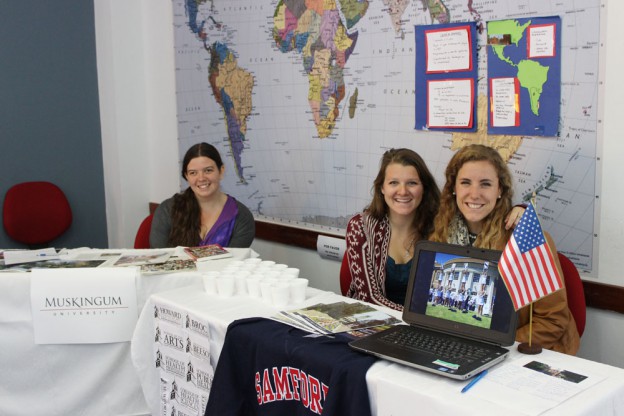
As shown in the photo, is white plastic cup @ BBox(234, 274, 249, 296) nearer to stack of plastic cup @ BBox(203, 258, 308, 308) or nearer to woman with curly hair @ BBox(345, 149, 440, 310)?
stack of plastic cup @ BBox(203, 258, 308, 308)

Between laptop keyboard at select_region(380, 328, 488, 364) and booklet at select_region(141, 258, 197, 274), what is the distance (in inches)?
46.3

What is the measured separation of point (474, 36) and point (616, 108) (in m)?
0.67

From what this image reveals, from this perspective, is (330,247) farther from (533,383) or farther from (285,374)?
(533,383)

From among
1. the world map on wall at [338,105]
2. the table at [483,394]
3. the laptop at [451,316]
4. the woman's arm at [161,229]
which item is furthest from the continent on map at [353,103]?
the table at [483,394]

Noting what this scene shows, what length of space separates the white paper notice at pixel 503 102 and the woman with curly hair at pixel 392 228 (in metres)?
0.35

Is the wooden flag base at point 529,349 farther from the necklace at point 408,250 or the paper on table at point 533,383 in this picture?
the necklace at point 408,250

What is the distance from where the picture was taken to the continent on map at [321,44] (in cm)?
361

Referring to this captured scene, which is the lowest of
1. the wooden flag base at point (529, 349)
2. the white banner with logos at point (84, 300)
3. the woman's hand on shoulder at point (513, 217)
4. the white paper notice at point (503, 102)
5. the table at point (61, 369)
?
the table at point (61, 369)

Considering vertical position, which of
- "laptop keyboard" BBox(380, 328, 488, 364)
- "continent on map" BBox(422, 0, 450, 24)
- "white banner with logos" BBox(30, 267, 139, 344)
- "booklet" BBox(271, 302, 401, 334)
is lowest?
"white banner with logos" BBox(30, 267, 139, 344)

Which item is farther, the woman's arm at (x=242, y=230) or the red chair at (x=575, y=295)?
the woman's arm at (x=242, y=230)

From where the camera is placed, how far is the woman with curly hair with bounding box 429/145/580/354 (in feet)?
8.12

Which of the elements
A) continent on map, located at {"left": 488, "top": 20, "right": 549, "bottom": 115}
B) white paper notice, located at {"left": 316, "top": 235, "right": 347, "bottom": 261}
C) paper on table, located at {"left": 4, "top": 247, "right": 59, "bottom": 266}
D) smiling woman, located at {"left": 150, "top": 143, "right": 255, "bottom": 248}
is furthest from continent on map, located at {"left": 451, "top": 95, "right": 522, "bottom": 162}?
paper on table, located at {"left": 4, "top": 247, "right": 59, "bottom": 266}

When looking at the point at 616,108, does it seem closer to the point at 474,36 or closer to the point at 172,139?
the point at 474,36

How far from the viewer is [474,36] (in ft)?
9.99
